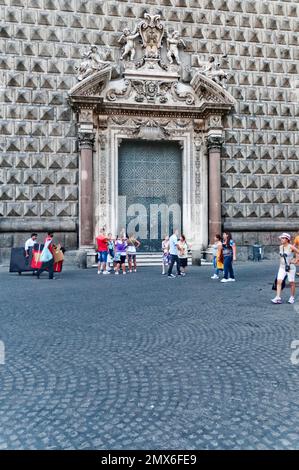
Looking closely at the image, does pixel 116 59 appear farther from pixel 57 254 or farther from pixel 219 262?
pixel 219 262

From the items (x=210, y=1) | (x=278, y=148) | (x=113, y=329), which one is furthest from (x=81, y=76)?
(x=113, y=329)

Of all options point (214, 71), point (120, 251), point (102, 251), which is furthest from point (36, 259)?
point (214, 71)

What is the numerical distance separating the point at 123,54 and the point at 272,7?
23.1 feet

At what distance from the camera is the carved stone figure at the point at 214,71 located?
15586 millimetres

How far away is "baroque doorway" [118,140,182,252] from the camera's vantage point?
16.2m

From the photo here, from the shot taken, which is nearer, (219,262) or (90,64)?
(219,262)

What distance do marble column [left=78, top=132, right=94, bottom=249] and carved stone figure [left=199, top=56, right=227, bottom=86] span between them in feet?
17.2

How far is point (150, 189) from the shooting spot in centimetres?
1642

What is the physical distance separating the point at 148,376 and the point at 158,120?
13938mm

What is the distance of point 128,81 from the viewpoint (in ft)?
51.3

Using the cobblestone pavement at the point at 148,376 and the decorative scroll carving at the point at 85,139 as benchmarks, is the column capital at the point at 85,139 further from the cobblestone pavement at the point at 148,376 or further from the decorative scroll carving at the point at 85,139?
the cobblestone pavement at the point at 148,376

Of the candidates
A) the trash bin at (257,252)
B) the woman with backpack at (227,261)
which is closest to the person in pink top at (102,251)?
the woman with backpack at (227,261)

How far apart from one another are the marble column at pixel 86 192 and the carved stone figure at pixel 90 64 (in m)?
2.24

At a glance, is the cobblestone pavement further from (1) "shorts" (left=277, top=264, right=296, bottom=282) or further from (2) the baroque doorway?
(2) the baroque doorway
